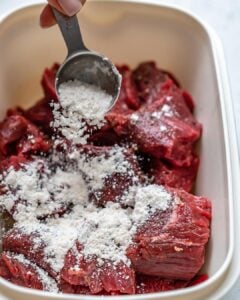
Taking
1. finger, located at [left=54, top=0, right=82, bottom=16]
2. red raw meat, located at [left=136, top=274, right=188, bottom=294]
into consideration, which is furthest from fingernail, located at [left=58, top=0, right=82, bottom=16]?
red raw meat, located at [left=136, top=274, right=188, bottom=294]

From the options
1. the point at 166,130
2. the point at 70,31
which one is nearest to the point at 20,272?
the point at 166,130

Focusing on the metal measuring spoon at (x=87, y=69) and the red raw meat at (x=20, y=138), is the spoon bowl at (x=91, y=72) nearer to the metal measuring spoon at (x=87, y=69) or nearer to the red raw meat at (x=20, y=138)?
the metal measuring spoon at (x=87, y=69)

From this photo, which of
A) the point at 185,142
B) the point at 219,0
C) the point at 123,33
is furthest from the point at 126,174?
the point at 219,0

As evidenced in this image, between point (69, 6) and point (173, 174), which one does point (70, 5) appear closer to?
point (69, 6)

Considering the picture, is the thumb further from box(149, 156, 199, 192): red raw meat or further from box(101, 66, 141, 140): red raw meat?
box(149, 156, 199, 192): red raw meat

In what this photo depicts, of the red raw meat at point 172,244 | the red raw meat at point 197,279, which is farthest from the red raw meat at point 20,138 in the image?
the red raw meat at point 197,279

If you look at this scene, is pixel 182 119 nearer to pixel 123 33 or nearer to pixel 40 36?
A: pixel 123 33
